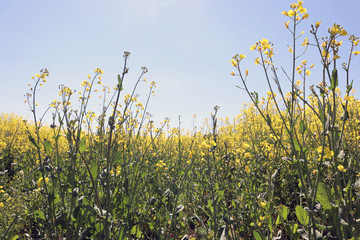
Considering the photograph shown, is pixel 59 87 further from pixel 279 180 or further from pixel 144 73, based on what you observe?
pixel 279 180

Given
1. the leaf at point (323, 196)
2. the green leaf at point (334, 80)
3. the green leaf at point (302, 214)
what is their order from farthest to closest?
1. the green leaf at point (302, 214)
2. the leaf at point (323, 196)
3. the green leaf at point (334, 80)

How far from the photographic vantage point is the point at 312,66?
169cm

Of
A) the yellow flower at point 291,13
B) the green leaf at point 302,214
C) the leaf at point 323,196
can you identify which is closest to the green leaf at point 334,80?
the yellow flower at point 291,13

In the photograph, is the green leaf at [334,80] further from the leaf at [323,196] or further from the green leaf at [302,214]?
the green leaf at [302,214]

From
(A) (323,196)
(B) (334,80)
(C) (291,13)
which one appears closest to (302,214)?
(A) (323,196)

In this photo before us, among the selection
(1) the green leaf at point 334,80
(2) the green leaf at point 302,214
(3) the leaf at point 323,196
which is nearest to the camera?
(1) the green leaf at point 334,80

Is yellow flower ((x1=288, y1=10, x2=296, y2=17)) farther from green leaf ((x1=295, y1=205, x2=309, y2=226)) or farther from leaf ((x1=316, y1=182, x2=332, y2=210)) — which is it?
green leaf ((x1=295, y1=205, x2=309, y2=226))

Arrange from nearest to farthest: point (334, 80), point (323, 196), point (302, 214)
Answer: point (334, 80) < point (323, 196) < point (302, 214)

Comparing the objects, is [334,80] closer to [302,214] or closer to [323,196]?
[323,196]

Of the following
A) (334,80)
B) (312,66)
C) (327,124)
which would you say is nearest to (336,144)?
(327,124)

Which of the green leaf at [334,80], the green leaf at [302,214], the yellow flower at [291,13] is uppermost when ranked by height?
the yellow flower at [291,13]

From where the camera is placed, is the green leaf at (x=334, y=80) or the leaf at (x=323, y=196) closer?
the green leaf at (x=334, y=80)

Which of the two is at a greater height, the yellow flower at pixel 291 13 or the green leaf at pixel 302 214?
the yellow flower at pixel 291 13

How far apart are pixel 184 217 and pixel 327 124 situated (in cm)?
235
